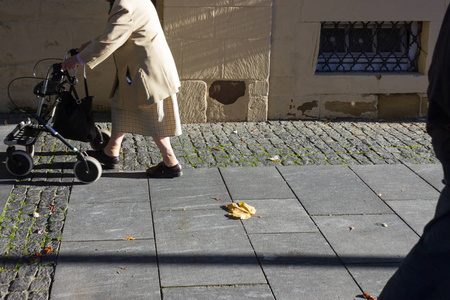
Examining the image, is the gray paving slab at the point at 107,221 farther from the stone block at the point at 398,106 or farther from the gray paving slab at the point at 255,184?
the stone block at the point at 398,106

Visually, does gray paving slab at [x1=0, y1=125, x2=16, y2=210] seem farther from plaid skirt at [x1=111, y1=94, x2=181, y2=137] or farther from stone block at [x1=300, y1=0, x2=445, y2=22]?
stone block at [x1=300, y1=0, x2=445, y2=22]

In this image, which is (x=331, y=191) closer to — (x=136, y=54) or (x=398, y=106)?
(x=136, y=54)

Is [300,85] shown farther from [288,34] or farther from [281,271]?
[281,271]

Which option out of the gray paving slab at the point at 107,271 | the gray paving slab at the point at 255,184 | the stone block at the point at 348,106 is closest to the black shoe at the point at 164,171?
the gray paving slab at the point at 255,184

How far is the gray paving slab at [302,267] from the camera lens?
142 inches

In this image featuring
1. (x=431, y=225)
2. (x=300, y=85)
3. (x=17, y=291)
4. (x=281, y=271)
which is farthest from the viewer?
(x=300, y=85)

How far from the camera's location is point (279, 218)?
4.64 m

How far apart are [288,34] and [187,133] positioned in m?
1.63

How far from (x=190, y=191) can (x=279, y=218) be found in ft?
2.81

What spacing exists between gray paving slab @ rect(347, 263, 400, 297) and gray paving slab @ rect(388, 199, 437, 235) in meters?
0.69

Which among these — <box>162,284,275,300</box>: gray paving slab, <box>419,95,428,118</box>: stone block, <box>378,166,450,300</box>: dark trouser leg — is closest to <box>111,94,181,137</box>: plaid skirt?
<box>162,284,275,300</box>: gray paving slab

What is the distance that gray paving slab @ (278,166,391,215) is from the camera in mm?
4845

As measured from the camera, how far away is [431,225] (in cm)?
251

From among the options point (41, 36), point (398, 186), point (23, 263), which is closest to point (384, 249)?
point (398, 186)
